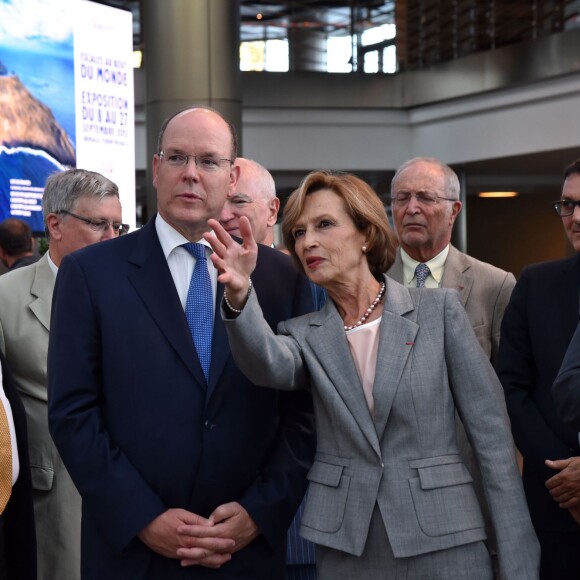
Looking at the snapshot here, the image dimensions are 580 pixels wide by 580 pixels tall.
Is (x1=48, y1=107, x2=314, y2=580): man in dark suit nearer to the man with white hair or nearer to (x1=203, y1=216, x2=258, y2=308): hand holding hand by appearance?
(x1=203, y1=216, x2=258, y2=308): hand holding hand

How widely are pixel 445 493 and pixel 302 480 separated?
0.41 metres

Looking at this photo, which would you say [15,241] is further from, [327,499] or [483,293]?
[327,499]

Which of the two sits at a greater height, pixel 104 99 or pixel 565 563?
pixel 104 99

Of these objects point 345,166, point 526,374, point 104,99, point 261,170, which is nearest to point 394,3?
point 345,166

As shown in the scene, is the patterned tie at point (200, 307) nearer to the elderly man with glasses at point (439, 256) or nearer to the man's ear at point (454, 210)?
the elderly man with glasses at point (439, 256)

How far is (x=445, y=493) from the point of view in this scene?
2.75 meters

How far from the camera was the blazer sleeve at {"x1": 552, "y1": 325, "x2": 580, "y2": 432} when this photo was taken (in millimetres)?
2230

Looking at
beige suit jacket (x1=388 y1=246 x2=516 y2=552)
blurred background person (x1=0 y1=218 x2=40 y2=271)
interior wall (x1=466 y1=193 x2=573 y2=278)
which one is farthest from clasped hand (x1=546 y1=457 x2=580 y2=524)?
interior wall (x1=466 y1=193 x2=573 y2=278)

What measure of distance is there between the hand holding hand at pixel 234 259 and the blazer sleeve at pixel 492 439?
63 centimetres

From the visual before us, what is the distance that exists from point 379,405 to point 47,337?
153cm

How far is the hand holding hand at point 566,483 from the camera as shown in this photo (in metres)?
3.51

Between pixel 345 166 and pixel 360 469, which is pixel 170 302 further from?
pixel 345 166

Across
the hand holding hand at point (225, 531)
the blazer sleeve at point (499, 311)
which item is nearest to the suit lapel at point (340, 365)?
the hand holding hand at point (225, 531)

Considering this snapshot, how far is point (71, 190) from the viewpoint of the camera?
4.16 metres
